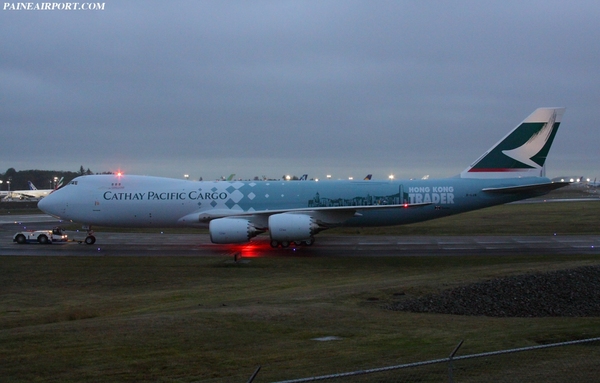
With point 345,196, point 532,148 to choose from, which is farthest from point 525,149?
point 345,196

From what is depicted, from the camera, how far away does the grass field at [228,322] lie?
1036 cm

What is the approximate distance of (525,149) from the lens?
3525 cm

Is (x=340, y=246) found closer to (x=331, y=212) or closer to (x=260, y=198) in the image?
(x=331, y=212)

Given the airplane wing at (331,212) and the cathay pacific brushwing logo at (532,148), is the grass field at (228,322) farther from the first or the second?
the cathay pacific brushwing logo at (532,148)

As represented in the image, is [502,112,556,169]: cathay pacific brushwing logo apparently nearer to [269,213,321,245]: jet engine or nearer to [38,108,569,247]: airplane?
[38,108,569,247]: airplane

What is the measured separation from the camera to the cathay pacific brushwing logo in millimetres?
34969

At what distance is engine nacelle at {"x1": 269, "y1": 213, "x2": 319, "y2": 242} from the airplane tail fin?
11.4 meters

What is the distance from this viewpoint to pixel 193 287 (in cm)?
2181

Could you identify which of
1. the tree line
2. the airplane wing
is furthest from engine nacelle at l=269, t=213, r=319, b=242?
the tree line

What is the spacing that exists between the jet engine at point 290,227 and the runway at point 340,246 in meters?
0.98

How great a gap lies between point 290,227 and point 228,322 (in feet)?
58.2

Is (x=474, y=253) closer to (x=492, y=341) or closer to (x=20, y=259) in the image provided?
(x=492, y=341)

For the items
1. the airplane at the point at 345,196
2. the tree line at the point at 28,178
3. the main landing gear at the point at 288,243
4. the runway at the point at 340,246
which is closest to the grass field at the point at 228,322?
the runway at the point at 340,246

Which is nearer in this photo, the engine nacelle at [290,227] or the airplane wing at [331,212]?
the engine nacelle at [290,227]
